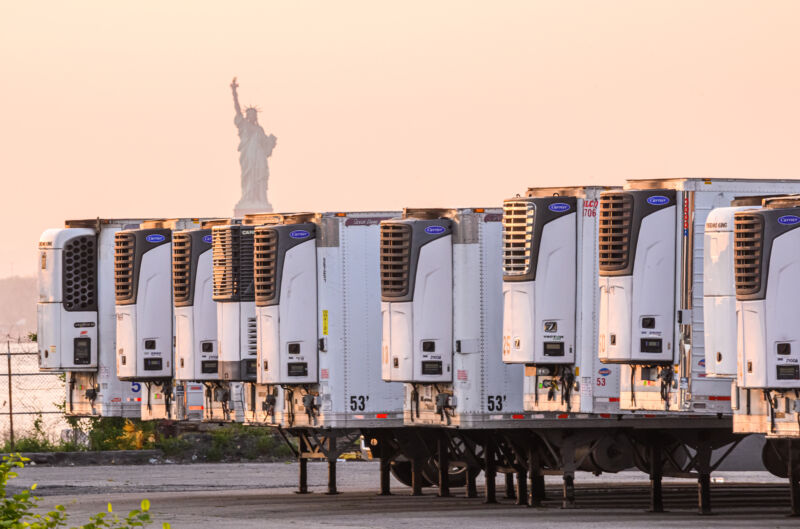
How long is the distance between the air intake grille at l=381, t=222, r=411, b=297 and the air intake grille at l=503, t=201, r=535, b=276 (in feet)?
5.24

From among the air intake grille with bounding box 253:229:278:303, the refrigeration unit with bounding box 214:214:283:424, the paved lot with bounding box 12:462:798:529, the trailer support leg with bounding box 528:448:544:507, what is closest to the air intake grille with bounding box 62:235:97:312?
the paved lot with bounding box 12:462:798:529

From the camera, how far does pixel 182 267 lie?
96.9 ft

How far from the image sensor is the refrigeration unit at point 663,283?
22844 mm

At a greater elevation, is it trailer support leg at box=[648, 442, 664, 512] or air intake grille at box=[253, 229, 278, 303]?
air intake grille at box=[253, 229, 278, 303]

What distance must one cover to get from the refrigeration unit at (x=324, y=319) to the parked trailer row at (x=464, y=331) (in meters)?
0.03

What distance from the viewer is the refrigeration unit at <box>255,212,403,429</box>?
A: 27.3 m

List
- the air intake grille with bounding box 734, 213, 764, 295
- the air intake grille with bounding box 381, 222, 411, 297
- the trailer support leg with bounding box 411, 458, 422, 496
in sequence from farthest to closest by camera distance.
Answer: the trailer support leg with bounding box 411, 458, 422, 496
the air intake grille with bounding box 381, 222, 411, 297
the air intake grille with bounding box 734, 213, 764, 295

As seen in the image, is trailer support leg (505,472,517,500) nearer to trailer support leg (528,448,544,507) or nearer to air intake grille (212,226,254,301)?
trailer support leg (528,448,544,507)

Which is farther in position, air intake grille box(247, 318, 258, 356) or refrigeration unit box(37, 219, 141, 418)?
refrigeration unit box(37, 219, 141, 418)

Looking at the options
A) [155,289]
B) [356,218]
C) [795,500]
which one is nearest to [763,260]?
[795,500]

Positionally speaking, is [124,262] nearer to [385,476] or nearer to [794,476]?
[385,476]

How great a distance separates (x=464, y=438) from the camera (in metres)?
28.6

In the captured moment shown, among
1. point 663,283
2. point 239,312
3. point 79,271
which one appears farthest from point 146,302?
point 663,283

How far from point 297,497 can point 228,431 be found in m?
12.2
